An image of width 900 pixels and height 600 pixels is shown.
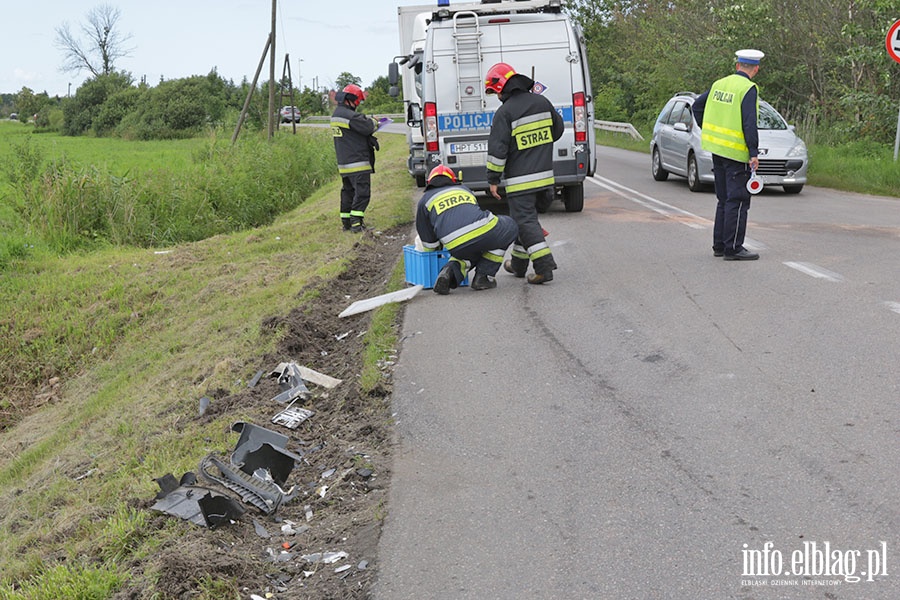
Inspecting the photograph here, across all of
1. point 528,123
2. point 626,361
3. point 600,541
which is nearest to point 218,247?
point 528,123

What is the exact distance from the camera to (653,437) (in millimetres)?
5051

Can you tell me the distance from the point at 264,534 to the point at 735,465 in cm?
227

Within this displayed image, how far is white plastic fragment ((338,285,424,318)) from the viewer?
8867 millimetres

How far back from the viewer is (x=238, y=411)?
6.62 meters

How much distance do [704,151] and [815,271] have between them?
699 centimetres

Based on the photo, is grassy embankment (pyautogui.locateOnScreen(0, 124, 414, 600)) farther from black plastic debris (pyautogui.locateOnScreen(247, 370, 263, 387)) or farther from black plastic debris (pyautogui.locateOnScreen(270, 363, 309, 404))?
black plastic debris (pyautogui.locateOnScreen(270, 363, 309, 404))

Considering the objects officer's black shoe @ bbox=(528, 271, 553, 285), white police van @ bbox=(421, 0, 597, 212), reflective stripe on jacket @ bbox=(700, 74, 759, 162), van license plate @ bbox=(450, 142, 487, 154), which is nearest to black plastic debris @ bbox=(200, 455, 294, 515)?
officer's black shoe @ bbox=(528, 271, 553, 285)

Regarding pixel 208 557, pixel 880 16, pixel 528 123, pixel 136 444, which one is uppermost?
pixel 880 16

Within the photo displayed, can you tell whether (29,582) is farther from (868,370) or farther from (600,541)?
(868,370)

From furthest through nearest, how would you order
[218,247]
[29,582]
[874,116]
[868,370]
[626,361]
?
[874,116] < [218,247] < [626,361] < [868,370] < [29,582]

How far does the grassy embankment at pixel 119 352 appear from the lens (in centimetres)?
509

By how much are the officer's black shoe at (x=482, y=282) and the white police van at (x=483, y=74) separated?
4375mm

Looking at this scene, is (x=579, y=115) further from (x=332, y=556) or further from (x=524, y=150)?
(x=332, y=556)

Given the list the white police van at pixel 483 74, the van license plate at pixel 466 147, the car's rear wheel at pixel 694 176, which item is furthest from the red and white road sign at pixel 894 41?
the van license plate at pixel 466 147
